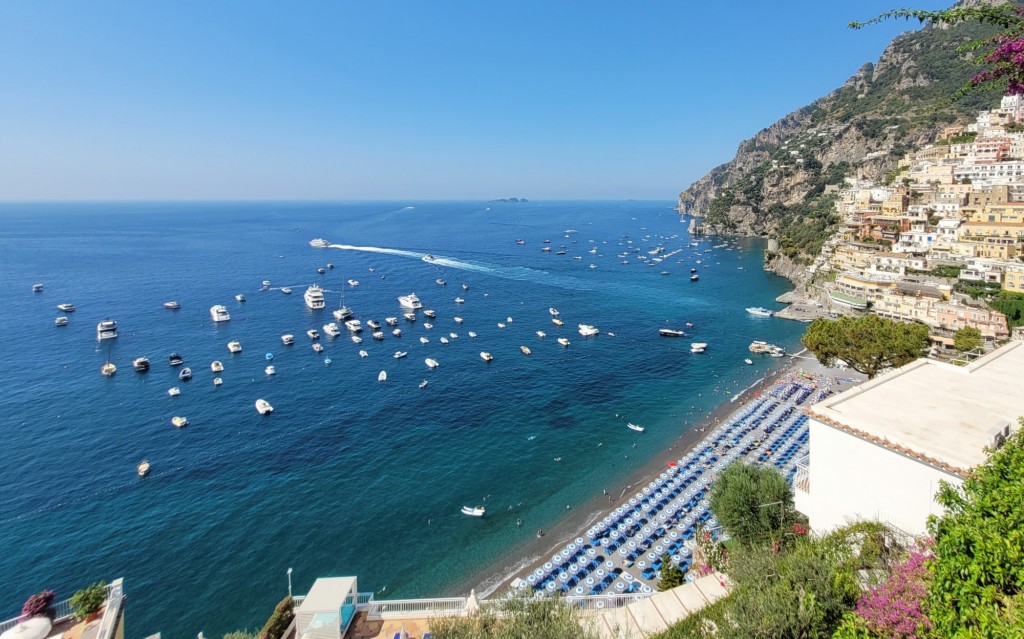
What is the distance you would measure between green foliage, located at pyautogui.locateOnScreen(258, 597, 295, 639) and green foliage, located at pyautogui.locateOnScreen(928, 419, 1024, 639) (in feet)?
45.3

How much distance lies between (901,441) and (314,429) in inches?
1268

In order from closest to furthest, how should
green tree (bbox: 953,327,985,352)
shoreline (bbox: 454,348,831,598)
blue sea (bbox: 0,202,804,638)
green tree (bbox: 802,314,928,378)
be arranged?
1. shoreline (bbox: 454,348,831,598)
2. blue sea (bbox: 0,202,804,638)
3. green tree (bbox: 802,314,928,378)
4. green tree (bbox: 953,327,985,352)

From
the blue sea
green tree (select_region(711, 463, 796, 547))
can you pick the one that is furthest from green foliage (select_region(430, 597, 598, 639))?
the blue sea

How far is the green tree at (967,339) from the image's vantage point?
3609 cm

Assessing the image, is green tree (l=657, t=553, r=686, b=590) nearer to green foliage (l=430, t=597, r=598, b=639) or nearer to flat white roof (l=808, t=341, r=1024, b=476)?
flat white roof (l=808, t=341, r=1024, b=476)

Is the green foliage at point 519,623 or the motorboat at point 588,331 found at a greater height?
the green foliage at point 519,623

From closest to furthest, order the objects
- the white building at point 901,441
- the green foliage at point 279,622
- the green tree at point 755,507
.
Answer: the white building at point 901,441
the green foliage at point 279,622
the green tree at point 755,507

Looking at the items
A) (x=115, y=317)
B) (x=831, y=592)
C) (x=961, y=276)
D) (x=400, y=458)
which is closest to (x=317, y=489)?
(x=400, y=458)

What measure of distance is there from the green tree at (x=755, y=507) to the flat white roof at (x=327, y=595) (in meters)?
13.4

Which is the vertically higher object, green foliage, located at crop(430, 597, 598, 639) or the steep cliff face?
the steep cliff face

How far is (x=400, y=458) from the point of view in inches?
1182

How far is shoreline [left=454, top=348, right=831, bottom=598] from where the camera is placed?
70.4 feet

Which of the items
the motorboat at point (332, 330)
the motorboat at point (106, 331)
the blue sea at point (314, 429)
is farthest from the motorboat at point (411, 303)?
the motorboat at point (106, 331)

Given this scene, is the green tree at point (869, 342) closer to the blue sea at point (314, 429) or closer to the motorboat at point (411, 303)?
the blue sea at point (314, 429)
